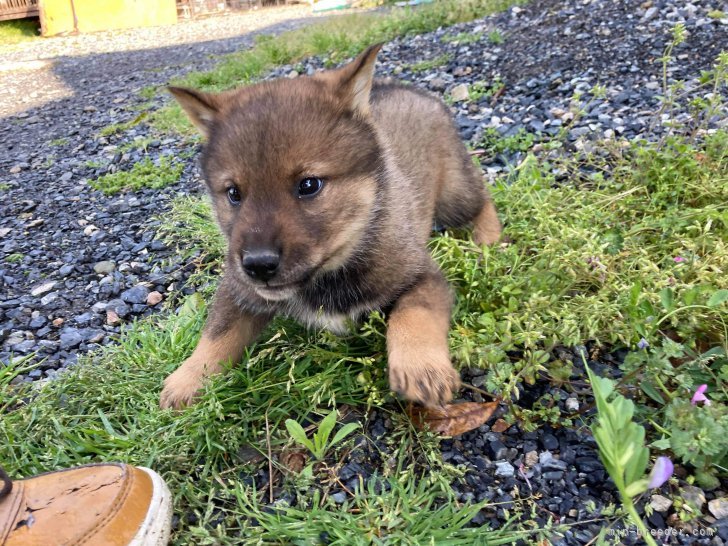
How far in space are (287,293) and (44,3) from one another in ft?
61.4

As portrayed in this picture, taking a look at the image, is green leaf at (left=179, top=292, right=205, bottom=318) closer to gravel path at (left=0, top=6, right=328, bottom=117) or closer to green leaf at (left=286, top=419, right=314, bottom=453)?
green leaf at (left=286, top=419, right=314, bottom=453)

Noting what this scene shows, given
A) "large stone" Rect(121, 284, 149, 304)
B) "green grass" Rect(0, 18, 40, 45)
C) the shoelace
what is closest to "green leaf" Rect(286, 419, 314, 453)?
the shoelace

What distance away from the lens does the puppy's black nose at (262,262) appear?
2057mm

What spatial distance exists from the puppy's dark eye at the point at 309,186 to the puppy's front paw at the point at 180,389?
866 mm

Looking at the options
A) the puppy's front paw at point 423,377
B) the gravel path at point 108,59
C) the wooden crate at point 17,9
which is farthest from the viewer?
the wooden crate at point 17,9

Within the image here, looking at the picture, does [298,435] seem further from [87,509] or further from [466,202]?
[466,202]

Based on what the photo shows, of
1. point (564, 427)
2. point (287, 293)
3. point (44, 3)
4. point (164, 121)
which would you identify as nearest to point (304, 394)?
point (287, 293)

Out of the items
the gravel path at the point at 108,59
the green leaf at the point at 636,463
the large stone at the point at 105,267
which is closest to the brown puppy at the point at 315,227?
the green leaf at the point at 636,463

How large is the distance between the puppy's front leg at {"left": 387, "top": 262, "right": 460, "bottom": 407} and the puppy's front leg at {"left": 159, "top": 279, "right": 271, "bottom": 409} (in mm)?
682

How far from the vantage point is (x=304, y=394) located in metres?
2.34

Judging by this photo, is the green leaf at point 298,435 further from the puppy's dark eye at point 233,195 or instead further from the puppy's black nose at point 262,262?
the puppy's dark eye at point 233,195

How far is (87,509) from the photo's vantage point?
1.70 m

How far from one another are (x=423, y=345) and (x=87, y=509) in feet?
3.98

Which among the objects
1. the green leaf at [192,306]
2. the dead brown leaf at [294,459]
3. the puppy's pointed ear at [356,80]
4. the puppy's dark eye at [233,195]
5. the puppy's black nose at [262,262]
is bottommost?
the green leaf at [192,306]
